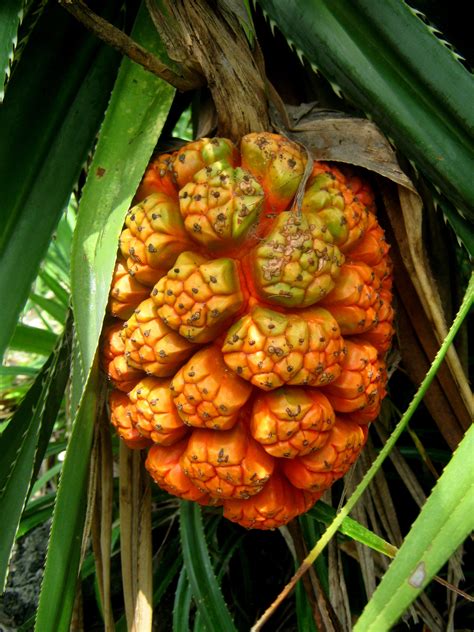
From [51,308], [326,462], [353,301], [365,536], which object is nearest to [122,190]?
[353,301]

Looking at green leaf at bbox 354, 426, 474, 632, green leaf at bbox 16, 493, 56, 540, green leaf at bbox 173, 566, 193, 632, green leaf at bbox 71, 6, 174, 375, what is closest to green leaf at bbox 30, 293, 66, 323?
green leaf at bbox 16, 493, 56, 540

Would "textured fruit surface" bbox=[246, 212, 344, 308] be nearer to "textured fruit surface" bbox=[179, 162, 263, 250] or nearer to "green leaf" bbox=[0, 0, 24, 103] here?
"textured fruit surface" bbox=[179, 162, 263, 250]

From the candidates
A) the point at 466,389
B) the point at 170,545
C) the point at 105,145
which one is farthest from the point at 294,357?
the point at 170,545

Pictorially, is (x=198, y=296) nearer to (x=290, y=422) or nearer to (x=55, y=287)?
(x=290, y=422)

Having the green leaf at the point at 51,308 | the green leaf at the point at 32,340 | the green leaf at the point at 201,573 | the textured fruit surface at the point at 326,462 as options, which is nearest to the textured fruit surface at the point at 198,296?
the textured fruit surface at the point at 326,462

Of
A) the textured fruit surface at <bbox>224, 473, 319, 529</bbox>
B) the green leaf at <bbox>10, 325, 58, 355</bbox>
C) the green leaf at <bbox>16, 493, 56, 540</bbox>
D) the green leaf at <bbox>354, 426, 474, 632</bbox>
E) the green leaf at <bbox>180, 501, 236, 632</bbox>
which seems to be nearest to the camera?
the green leaf at <bbox>354, 426, 474, 632</bbox>
